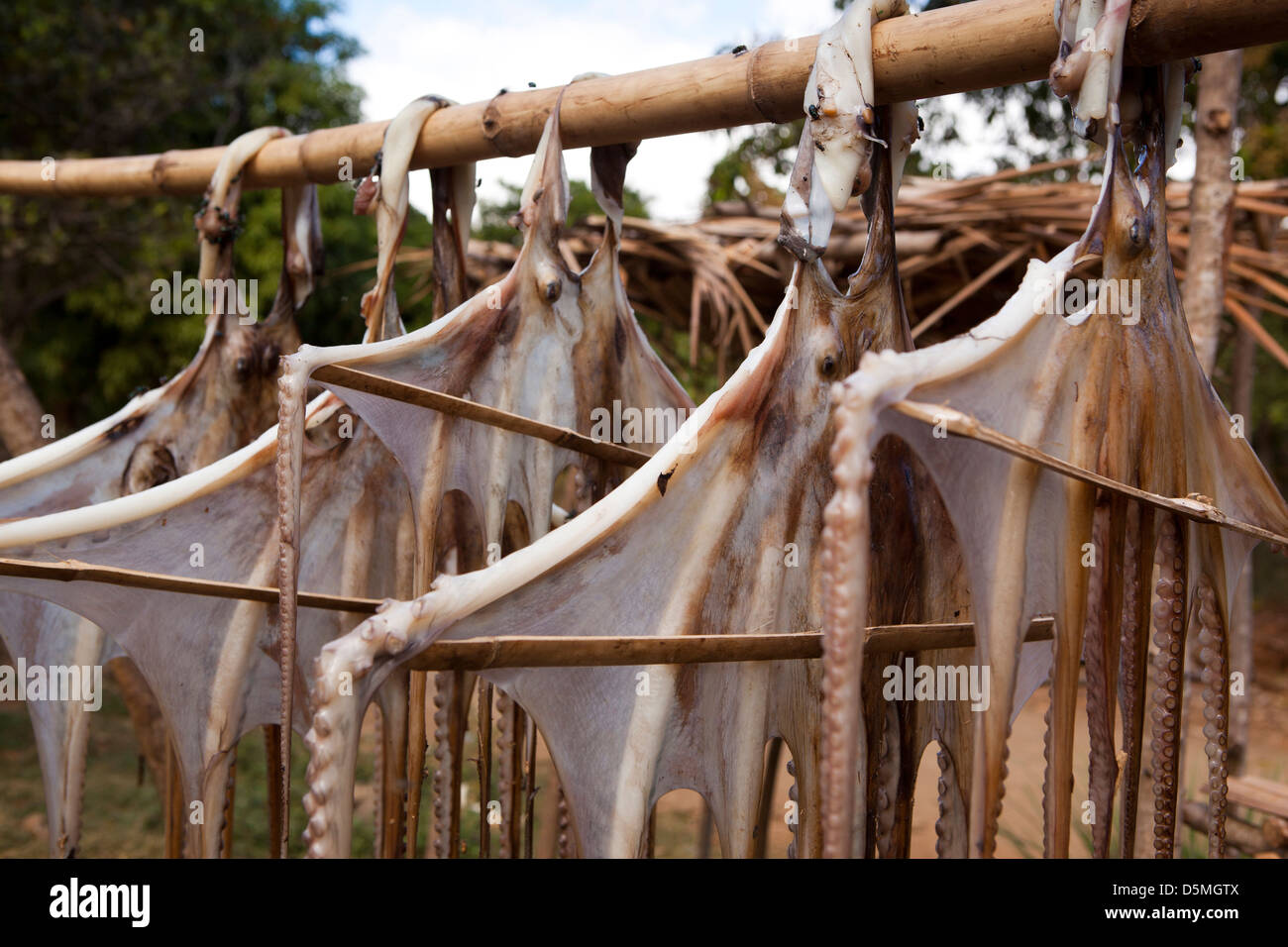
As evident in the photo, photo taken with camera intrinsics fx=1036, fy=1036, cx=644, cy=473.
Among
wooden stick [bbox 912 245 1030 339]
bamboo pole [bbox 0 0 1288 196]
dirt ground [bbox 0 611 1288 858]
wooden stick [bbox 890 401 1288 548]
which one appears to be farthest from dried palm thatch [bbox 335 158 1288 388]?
dirt ground [bbox 0 611 1288 858]

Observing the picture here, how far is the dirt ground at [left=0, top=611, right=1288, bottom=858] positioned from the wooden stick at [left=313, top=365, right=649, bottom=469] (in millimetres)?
2420

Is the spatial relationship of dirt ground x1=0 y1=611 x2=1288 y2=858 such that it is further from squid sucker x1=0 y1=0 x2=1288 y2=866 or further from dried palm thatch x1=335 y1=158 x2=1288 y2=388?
squid sucker x1=0 y1=0 x2=1288 y2=866

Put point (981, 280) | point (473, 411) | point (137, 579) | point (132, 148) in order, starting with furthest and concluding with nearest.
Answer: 1. point (132, 148)
2. point (981, 280)
3. point (473, 411)
4. point (137, 579)

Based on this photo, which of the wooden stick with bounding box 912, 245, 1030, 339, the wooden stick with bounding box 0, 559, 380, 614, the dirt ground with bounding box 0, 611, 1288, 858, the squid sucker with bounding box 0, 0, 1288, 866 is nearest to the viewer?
the squid sucker with bounding box 0, 0, 1288, 866

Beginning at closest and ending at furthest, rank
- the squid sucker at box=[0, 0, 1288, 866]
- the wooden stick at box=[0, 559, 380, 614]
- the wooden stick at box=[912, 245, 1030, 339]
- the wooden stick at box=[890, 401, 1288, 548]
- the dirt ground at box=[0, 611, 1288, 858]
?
1. the wooden stick at box=[890, 401, 1288, 548]
2. the squid sucker at box=[0, 0, 1288, 866]
3. the wooden stick at box=[0, 559, 380, 614]
4. the wooden stick at box=[912, 245, 1030, 339]
5. the dirt ground at box=[0, 611, 1288, 858]

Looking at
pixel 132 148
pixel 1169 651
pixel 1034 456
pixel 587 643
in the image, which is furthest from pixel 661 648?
pixel 132 148

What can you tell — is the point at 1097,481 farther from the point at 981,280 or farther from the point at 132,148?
the point at 132,148

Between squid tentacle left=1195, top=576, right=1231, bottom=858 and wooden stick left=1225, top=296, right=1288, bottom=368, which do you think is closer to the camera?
squid tentacle left=1195, top=576, right=1231, bottom=858

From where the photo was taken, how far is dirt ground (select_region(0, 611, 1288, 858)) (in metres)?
4.29

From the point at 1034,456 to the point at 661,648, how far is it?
1.09 ft

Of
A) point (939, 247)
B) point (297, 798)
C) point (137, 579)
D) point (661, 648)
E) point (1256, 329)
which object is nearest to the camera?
point (661, 648)

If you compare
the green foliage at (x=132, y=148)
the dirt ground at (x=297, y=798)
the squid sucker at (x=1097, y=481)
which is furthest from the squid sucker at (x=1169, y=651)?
the green foliage at (x=132, y=148)

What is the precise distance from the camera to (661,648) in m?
0.87

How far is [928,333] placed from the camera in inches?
96.0
